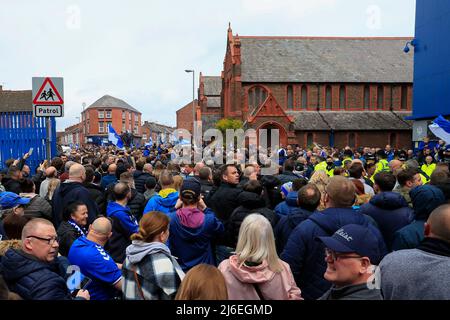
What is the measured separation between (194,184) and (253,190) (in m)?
0.99

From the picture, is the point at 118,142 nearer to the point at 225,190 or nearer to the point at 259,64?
the point at 225,190

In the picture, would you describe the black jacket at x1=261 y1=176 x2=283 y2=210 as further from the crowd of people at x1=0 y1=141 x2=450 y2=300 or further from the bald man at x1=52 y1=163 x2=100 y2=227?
the bald man at x1=52 y1=163 x2=100 y2=227

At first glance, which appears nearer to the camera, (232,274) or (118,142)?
(232,274)

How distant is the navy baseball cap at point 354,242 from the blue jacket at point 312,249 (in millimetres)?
1226

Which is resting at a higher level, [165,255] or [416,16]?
[416,16]

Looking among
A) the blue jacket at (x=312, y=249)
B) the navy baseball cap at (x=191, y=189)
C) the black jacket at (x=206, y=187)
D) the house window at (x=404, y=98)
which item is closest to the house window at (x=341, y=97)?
the house window at (x=404, y=98)

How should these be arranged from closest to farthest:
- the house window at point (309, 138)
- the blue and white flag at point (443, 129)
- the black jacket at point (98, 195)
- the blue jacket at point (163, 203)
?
the blue jacket at point (163, 203) → the black jacket at point (98, 195) → the blue and white flag at point (443, 129) → the house window at point (309, 138)

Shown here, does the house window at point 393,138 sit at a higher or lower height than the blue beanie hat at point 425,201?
lower

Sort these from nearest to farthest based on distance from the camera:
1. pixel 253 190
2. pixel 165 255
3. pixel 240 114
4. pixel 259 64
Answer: pixel 165 255, pixel 253 190, pixel 240 114, pixel 259 64

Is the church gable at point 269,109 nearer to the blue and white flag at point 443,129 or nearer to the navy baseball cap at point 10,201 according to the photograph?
the blue and white flag at point 443,129

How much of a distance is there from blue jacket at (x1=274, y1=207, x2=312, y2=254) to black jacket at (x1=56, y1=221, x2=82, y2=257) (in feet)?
7.80

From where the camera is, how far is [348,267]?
296 cm

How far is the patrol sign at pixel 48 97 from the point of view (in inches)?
319

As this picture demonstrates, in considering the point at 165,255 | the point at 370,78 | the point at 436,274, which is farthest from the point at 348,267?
the point at 370,78
